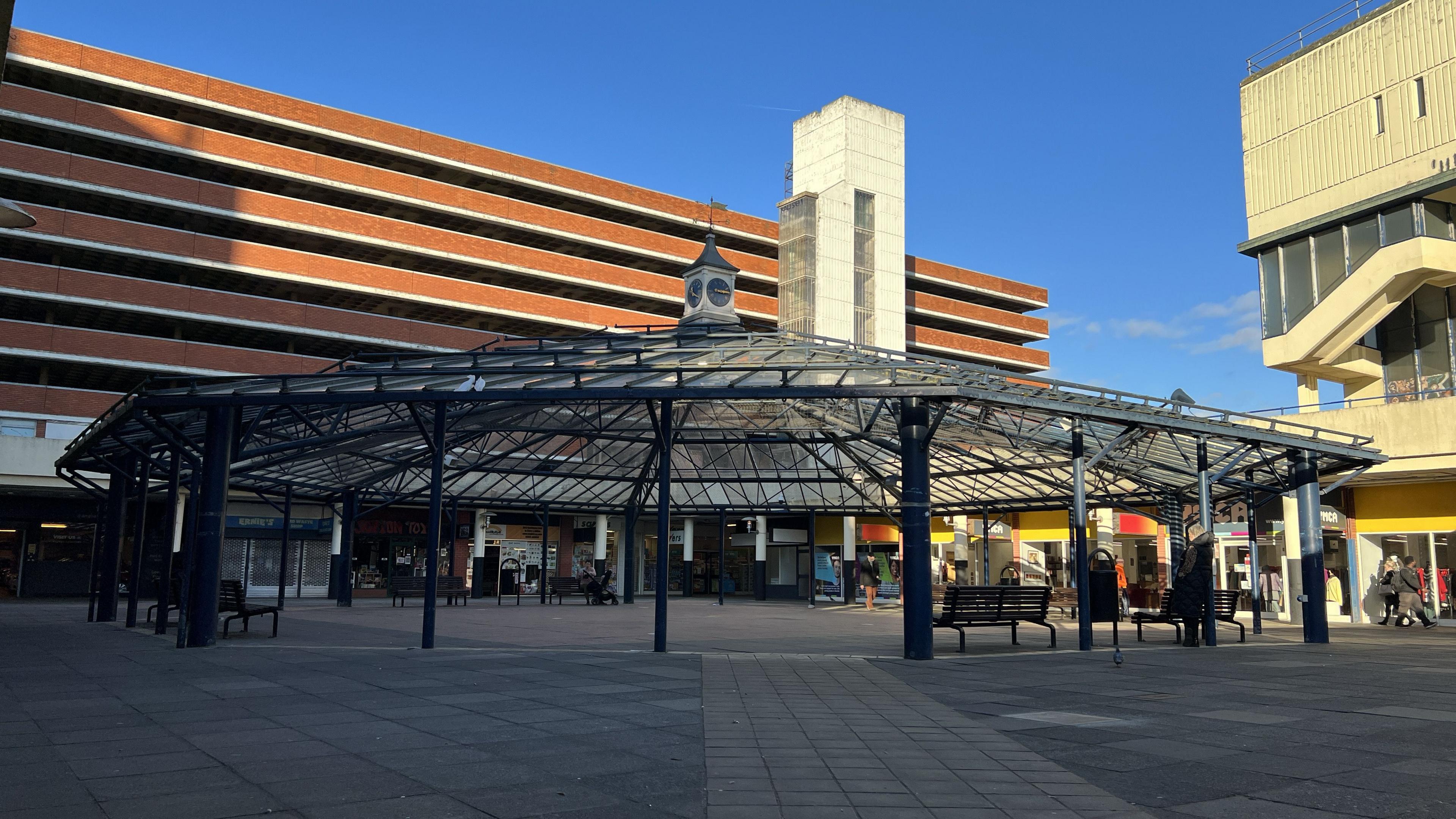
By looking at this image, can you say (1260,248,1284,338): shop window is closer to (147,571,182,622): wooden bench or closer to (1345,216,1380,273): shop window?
(1345,216,1380,273): shop window

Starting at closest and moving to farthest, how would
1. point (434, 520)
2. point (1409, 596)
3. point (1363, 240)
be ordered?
point (434, 520) → point (1409, 596) → point (1363, 240)

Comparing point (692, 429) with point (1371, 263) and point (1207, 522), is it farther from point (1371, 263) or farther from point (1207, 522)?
point (1371, 263)

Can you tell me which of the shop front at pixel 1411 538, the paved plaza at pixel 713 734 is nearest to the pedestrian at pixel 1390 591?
the shop front at pixel 1411 538

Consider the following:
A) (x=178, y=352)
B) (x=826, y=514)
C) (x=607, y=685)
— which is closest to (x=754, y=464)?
(x=826, y=514)

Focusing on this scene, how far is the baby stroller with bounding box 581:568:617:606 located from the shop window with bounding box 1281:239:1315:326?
21.7 metres

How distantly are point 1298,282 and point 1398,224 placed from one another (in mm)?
3167

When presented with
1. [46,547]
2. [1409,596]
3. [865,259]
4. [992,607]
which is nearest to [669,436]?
[992,607]

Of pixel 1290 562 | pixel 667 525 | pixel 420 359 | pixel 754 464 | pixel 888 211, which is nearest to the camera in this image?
pixel 667 525

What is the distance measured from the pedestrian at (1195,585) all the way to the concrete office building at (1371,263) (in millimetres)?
11412

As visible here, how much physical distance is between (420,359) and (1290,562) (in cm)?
2246

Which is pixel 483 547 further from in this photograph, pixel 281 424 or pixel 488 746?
pixel 488 746

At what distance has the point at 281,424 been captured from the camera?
18.0m

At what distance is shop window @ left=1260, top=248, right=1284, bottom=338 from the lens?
2827 centimetres

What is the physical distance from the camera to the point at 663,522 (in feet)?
47.5
